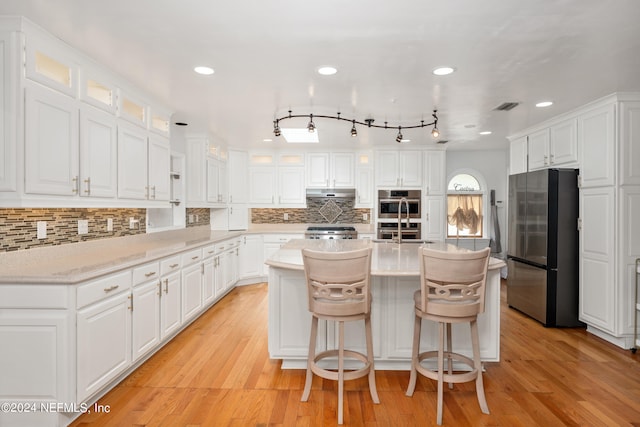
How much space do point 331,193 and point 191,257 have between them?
3.09 meters

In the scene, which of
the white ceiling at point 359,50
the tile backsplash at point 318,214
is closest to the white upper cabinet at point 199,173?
the white ceiling at point 359,50

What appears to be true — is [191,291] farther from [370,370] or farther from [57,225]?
[370,370]

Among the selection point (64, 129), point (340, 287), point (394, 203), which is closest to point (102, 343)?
point (64, 129)

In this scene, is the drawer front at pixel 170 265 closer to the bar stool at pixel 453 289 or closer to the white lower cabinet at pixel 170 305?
the white lower cabinet at pixel 170 305

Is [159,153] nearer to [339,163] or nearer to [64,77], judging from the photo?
[64,77]

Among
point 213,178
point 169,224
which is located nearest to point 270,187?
point 213,178

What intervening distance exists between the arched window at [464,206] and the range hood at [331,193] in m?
1.98

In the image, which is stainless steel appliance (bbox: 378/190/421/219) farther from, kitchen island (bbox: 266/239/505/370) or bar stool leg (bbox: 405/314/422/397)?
bar stool leg (bbox: 405/314/422/397)

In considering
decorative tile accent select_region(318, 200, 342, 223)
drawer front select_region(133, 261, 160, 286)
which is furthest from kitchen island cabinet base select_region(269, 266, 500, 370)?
decorative tile accent select_region(318, 200, 342, 223)

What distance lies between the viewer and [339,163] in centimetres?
671

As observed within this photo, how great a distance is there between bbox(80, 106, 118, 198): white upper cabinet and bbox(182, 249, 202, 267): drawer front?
3.24 ft

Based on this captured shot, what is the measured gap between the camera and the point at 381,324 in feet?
9.73

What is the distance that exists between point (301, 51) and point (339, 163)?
4114mm

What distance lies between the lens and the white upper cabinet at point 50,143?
7.53 ft
